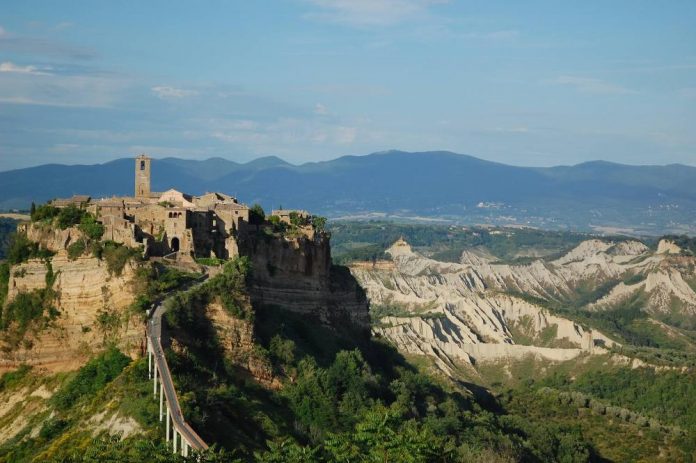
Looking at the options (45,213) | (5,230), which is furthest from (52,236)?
(5,230)

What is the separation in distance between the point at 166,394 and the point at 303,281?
24567mm

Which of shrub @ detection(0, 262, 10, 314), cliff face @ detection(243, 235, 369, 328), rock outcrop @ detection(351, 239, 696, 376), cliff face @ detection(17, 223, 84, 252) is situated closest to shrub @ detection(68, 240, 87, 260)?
cliff face @ detection(17, 223, 84, 252)

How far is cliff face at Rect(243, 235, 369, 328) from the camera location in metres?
62.8

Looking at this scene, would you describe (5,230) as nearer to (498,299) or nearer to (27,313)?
(498,299)

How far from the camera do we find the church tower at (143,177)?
69.1 meters

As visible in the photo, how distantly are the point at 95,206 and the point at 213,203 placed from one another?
768cm

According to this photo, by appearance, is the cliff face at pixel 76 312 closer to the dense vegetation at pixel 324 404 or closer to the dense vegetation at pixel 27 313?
the dense vegetation at pixel 27 313

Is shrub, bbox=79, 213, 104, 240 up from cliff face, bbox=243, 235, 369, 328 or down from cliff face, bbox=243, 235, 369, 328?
up

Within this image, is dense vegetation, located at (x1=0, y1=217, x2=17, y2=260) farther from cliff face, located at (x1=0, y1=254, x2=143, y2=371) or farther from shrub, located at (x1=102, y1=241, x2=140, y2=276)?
shrub, located at (x1=102, y1=241, x2=140, y2=276)

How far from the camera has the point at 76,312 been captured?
173 ft

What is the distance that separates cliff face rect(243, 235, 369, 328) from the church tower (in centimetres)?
985

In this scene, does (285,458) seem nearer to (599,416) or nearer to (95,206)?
(95,206)

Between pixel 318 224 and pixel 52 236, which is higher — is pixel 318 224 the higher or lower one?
the lower one

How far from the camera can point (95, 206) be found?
197 feet
